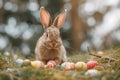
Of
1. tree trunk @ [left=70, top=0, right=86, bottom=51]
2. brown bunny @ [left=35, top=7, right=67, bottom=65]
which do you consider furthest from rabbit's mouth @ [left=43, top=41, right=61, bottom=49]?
tree trunk @ [left=70, top=0, right=86, bottom=51]

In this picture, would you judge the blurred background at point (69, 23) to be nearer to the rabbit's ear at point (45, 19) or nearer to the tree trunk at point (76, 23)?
the tree trunk at point (76, 23)

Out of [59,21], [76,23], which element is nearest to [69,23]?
[76,23]

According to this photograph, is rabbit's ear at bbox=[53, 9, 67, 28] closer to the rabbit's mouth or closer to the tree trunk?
the rabbit's mouth

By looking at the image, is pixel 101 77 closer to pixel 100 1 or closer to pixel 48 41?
pixel 48 41

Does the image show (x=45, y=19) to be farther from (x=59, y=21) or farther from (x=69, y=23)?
(x=69, y=23)

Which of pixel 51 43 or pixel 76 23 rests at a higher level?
pixel 76 23

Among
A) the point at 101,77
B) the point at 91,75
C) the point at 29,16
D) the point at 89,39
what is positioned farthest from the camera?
the point at 89,39

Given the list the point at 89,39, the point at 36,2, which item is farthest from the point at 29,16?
the point at 89,39

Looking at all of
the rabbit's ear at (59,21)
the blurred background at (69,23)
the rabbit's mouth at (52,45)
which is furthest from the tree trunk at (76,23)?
the rabbit's mouth at (52,45)
